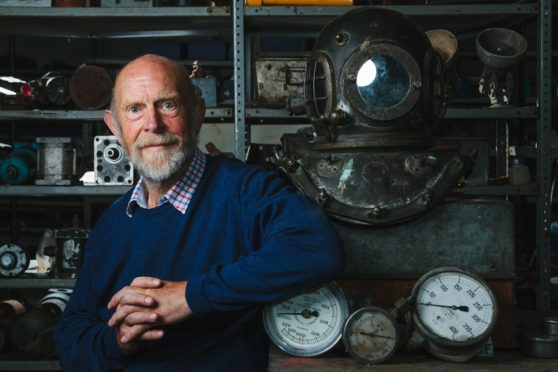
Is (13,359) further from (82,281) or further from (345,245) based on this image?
(345,245)

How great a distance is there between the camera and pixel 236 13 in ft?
10.3

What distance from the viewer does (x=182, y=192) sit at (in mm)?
1776

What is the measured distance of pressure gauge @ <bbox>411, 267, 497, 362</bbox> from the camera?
1.53 metres

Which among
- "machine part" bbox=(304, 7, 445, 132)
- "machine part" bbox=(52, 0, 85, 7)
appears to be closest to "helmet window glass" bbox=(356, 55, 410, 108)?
"machine part" bbox=(304, 7, 445, 132)

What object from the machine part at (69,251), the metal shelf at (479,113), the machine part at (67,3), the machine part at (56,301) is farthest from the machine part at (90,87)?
the machine part at (56,301)

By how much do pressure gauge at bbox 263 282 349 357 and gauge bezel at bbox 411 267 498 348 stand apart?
158 millimetres

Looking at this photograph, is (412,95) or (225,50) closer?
(412,95)

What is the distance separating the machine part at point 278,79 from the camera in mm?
3176

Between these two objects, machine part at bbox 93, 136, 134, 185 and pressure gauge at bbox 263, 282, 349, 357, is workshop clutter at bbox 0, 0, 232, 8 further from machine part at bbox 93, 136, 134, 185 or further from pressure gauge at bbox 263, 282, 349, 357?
pressure gauge at bbox 263, 282, 349, 357

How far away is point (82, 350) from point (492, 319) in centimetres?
97

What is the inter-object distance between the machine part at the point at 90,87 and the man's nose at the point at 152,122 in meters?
1.71

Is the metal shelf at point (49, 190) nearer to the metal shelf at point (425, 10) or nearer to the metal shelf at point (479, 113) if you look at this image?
the metal shelf at point (479, 113)

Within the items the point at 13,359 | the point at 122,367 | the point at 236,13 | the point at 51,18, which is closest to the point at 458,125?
the point at 236,13

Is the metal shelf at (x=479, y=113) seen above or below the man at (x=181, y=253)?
above
